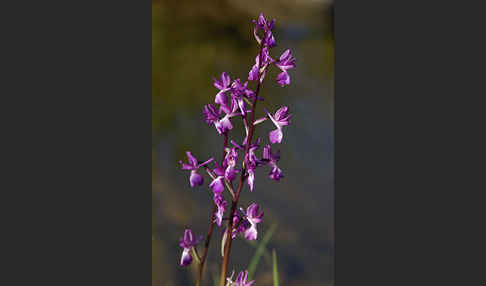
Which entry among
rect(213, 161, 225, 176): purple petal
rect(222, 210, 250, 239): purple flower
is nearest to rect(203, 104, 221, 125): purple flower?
rect(213, 161, 225, 176): purple petal

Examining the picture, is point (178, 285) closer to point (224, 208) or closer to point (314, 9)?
point (224, 208)

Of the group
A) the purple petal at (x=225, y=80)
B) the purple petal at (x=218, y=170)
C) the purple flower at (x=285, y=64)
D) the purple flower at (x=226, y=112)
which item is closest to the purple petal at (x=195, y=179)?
the purple petal at (x=218, y=170)

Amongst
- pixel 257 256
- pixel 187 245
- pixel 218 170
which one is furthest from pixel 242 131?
pixel 187 245

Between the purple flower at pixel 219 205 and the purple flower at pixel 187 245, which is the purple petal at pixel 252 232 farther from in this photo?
the purple flower at pixel 187 245

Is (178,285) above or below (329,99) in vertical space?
below

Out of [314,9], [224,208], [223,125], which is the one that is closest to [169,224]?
[224,208]

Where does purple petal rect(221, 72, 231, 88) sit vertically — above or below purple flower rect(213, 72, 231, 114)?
above

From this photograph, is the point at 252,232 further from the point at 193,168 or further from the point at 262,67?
the point at 262,67

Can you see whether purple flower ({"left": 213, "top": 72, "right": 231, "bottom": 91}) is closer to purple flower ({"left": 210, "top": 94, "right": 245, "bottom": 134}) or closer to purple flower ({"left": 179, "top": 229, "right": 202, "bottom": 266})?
purple flower ({"left": 210, "top": 94, "right": 245, "bottom": 134})
